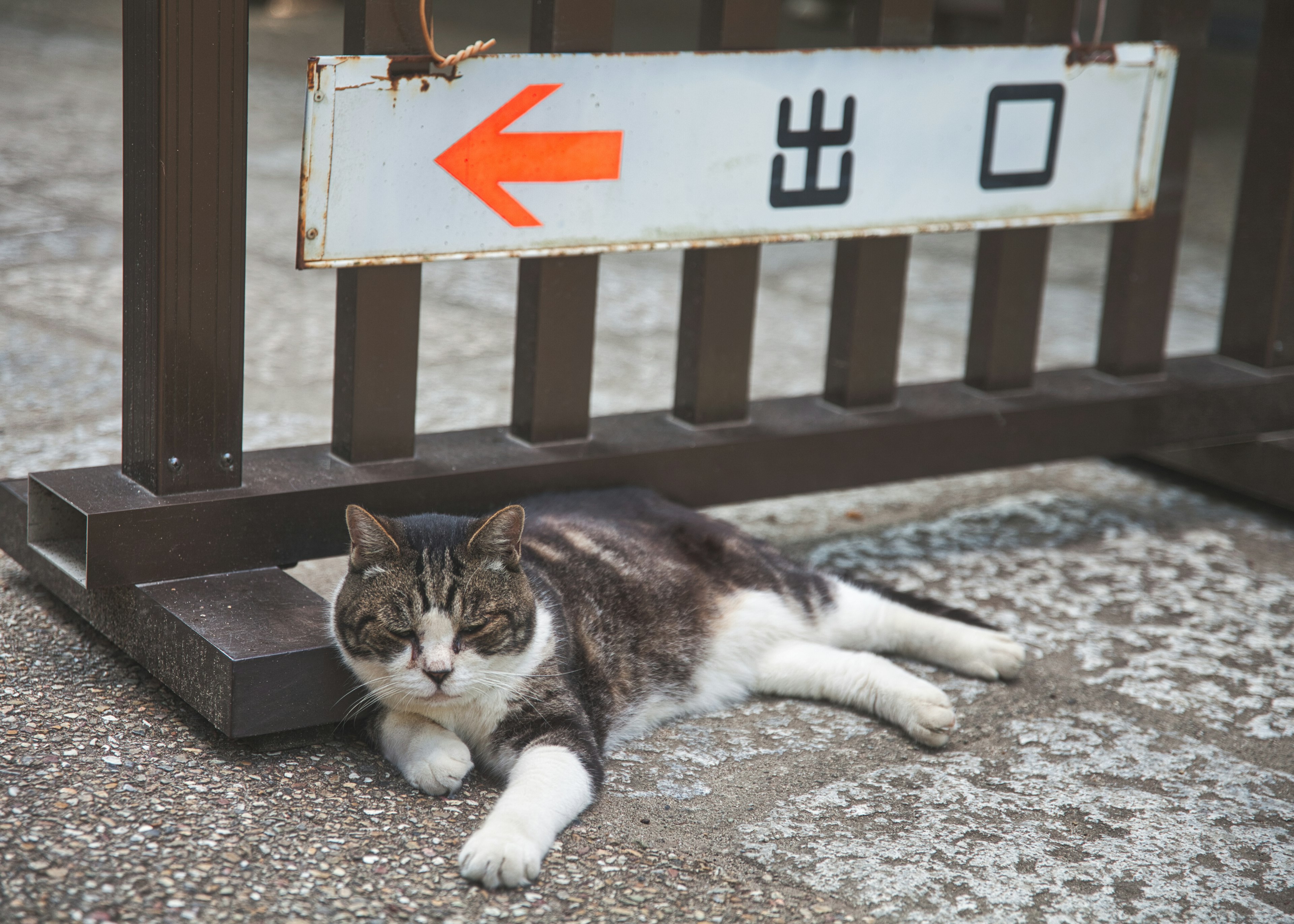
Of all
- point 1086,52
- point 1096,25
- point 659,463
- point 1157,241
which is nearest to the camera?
point 659,463

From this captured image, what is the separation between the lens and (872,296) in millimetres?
3225

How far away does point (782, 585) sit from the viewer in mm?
2834

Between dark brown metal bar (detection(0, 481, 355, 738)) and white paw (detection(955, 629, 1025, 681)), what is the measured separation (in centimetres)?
126

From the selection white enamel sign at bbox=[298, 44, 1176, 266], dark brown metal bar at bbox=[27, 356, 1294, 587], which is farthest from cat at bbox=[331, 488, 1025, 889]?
white enamel sign at bbox=[298, 44, 1176, 266]

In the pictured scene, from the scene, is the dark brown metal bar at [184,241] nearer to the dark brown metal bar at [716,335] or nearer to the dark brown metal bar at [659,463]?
the dark brown metal bar at [659,463]

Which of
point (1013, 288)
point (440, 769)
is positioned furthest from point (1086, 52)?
point (440, 769)

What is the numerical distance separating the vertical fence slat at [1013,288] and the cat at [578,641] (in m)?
0.84

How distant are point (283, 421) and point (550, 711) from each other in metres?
1.86

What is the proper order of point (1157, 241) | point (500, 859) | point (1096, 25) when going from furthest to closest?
1. point (1157, 241)
2. point (1096, 25)
3. point (500, 859)

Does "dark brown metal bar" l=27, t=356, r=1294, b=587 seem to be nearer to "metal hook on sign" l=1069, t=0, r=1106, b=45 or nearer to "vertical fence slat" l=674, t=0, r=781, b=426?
"vertical fence slat" l=674, t=0, r=781, b=426

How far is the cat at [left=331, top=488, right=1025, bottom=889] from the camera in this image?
218cm

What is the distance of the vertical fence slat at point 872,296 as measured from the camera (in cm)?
304

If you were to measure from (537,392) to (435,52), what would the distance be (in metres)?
0.76

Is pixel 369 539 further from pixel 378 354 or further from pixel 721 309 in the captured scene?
pixel 721 309
